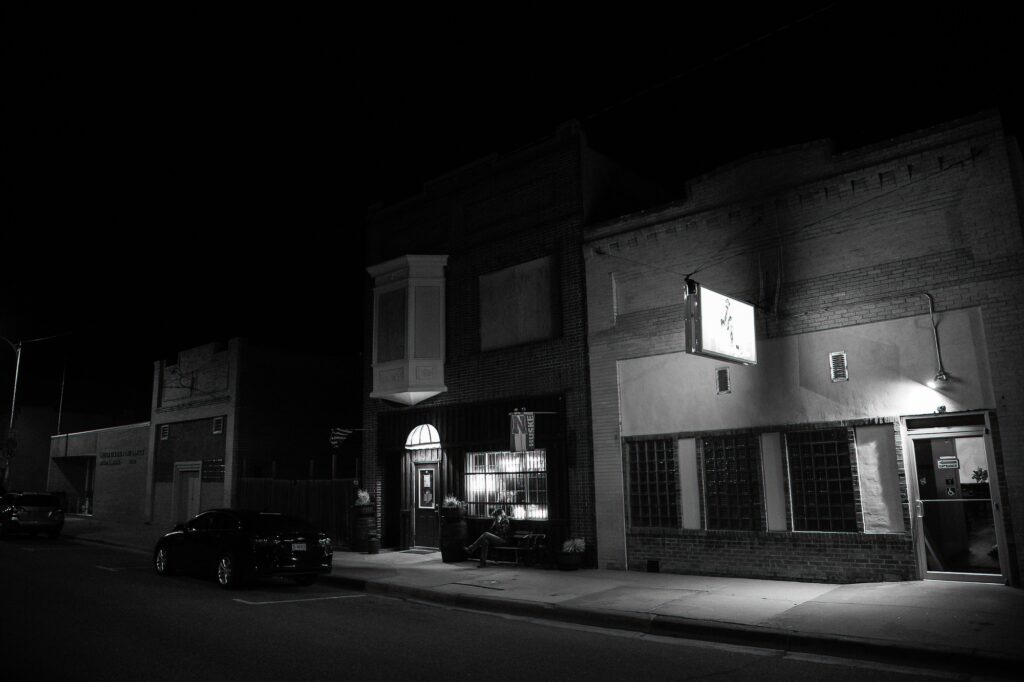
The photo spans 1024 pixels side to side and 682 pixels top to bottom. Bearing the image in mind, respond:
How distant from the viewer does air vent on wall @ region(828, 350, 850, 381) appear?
12102mm

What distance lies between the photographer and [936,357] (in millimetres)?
11219

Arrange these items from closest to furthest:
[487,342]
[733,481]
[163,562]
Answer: [733,481]
[163,562]
[487,342]

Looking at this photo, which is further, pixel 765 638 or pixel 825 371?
pixel 825 371

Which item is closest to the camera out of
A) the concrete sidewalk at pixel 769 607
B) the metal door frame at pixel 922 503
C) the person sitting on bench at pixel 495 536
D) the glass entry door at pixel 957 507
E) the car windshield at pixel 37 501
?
the concrete sidewalk at pixel 769 607

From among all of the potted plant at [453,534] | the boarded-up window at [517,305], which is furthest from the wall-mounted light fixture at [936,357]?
the potted plant at [453,534]

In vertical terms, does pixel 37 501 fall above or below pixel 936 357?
below

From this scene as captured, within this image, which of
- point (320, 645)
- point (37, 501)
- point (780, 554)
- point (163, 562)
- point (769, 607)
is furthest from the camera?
point (37, 501)

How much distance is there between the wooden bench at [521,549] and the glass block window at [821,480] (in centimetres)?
541

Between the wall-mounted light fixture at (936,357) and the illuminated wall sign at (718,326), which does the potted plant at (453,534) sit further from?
the wall-mounted light fixture at (936,357)

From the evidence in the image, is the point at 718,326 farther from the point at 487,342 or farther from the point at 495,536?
the point at 487,342

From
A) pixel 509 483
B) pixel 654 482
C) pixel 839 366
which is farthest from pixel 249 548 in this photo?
pixel 839 366

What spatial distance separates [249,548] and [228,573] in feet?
2.36

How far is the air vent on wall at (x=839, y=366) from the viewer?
39.7 ft

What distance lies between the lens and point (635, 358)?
14719mm
